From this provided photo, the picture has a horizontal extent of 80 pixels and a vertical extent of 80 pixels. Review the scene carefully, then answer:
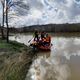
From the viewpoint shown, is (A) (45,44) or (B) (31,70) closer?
(B) (31,70)

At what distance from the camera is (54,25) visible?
169 meters

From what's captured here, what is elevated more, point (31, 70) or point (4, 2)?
point (4, 2)

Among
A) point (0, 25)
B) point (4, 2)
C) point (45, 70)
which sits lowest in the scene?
point (45, 70)

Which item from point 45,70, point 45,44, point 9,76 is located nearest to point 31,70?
point 45,70

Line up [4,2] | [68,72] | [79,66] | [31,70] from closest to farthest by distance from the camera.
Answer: [68,72], [31,70], [79,66], [4,2]

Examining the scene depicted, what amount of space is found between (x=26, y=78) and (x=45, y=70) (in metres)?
3.22

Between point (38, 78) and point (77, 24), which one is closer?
point (38, 78)

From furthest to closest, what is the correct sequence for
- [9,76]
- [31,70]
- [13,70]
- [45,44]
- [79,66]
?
[45,44]
[79,66]
[31,70]
[13,70]
[9,76]

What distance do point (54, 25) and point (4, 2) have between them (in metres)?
132

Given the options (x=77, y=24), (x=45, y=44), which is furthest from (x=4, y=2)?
(x=77, y=24)

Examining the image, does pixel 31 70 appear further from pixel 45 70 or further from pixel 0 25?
pixel 0 25

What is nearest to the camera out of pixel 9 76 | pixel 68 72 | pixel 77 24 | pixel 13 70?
pixel 9 76

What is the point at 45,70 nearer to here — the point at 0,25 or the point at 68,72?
the point at 68,72

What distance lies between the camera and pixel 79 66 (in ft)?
67.3
